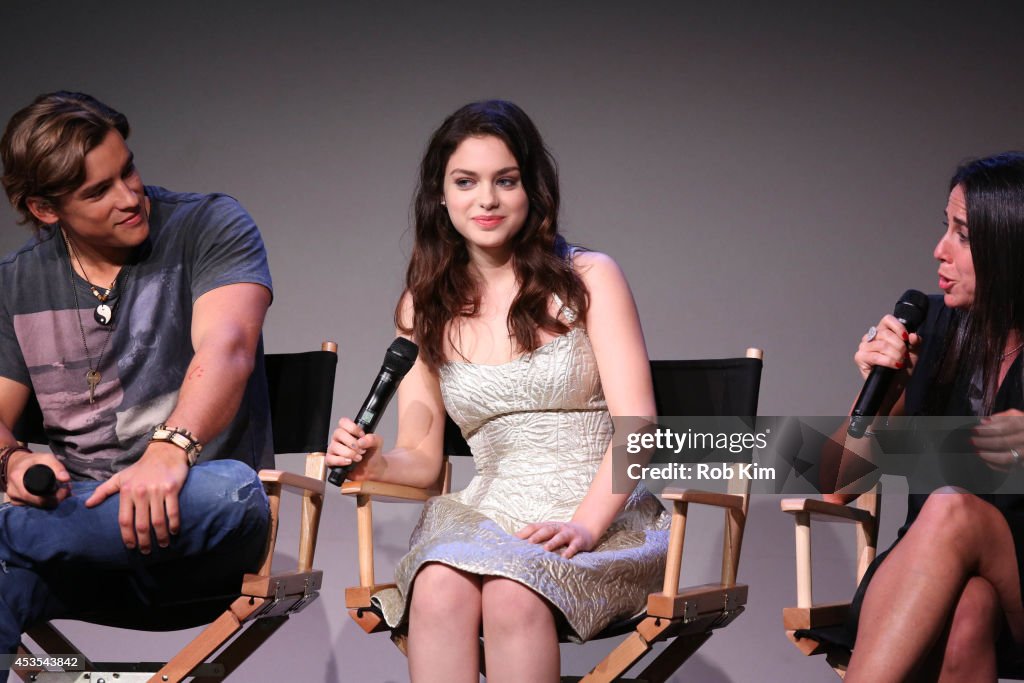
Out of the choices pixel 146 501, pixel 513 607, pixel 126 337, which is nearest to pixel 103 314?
pixel 126 337

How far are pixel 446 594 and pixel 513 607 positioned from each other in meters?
0.13

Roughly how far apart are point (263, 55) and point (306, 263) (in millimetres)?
639

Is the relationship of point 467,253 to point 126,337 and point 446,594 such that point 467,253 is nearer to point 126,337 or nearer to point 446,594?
point 126,337

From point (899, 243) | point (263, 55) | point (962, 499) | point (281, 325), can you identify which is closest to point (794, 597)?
point (899, 243)

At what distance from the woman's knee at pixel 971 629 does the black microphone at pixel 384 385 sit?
1.02 metres

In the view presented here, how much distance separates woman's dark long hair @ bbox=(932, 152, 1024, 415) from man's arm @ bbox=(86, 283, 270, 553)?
1.37 m

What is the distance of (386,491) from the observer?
2.41 m

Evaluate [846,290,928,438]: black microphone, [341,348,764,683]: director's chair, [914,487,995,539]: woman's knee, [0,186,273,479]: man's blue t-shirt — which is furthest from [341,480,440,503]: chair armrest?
[914,487,995,539]: woman's knee

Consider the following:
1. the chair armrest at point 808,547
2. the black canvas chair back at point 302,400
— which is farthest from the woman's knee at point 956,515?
the black canvas chair back at point 302,400

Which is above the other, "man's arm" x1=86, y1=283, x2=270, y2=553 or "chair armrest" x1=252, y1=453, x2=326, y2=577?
"man's arm" x1=86, y1=283, x2=270, y2=553

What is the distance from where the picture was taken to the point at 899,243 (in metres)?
3.21

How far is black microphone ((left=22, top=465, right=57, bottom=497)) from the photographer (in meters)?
1.96

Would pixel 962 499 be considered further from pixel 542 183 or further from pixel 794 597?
pixel 794 597

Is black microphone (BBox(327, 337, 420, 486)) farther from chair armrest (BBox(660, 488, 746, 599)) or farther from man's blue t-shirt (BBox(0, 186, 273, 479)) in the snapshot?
chair armrest (BBox(660, 488, 746, 599))
